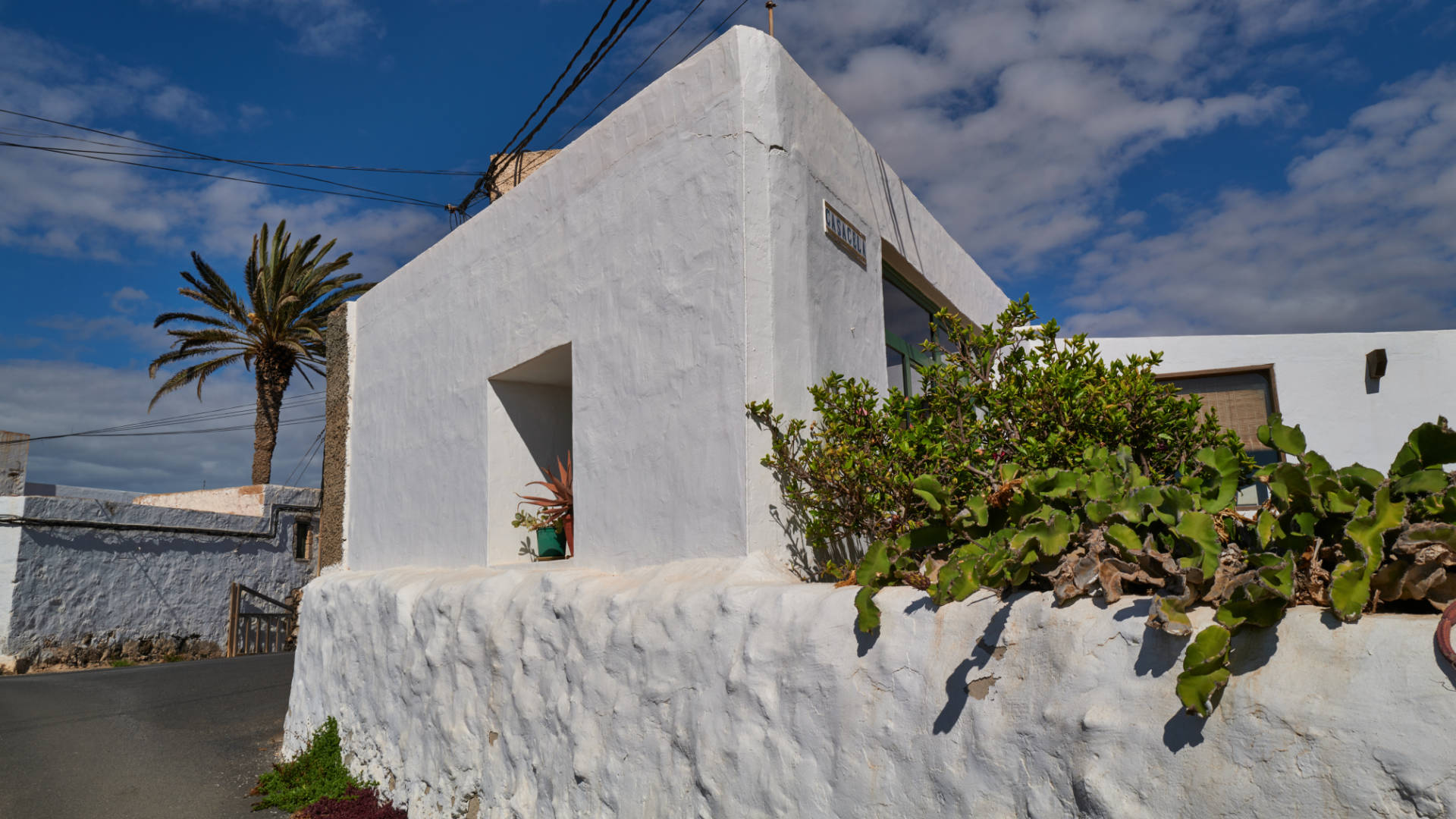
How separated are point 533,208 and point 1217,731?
514cm

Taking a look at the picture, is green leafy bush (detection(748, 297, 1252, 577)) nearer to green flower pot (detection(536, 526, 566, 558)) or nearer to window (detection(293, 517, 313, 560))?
green flower pot (detection(536, 526, 566, 558))

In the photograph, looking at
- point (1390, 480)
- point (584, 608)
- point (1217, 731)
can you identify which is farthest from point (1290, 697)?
point (584, 608)

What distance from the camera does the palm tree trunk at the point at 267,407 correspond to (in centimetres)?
1855

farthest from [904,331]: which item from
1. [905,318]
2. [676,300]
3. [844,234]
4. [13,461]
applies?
[13,461]

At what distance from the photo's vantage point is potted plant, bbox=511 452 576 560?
605 cm

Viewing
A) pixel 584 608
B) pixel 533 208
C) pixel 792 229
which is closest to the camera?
pixel 584 608

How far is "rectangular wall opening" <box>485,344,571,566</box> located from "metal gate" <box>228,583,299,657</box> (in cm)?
1248

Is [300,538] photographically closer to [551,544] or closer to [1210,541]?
[551,544]

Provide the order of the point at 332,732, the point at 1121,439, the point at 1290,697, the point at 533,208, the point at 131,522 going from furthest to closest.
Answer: the point at 131,522 → the point at 332,732 → the point at 533,208 → the point at 1121,439 → the point at 1290,697

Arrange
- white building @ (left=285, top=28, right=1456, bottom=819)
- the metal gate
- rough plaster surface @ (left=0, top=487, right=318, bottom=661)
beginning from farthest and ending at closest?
the metal gate < rough plaster surface @ (left=0, top=487, right=318, bottom=661) < white building @ (left=285, top=28, right=1456, bottom=819)

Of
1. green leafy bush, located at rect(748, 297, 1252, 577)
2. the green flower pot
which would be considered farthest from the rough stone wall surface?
the green flower pot

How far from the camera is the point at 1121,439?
3904 mm

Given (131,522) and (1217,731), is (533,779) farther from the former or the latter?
(131,522)

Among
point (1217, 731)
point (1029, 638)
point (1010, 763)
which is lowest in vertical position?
point (1010, 763)
